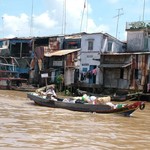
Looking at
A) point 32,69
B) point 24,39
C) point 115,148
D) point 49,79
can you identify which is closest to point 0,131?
point 115,148

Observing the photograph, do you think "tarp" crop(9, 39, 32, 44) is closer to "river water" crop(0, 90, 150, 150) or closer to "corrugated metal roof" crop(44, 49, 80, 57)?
"corrugated metal roof" crop(44, 49, 80, 57)

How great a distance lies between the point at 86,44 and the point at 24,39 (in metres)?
11.3

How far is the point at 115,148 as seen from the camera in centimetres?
898


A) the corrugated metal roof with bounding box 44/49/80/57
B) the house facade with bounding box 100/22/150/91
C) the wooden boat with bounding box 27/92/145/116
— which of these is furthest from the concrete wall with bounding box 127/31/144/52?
the wooden boat with bounding box 27/92/145/116

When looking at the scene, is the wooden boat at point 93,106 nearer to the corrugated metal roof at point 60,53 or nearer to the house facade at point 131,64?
the house facade at point 131,64

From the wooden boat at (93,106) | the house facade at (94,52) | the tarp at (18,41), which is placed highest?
the tarp at (18,41)

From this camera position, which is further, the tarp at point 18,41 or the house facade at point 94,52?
the tarp at point 18,41

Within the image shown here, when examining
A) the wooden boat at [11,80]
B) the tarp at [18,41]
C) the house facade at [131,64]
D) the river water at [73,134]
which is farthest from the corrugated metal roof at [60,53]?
the river water at [73,134]

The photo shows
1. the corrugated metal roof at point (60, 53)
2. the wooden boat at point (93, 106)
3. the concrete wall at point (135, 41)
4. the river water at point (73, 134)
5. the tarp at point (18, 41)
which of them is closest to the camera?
the river water at point (73, 134)

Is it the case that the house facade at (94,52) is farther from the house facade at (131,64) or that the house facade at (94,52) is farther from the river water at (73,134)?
the river water at (73,134)

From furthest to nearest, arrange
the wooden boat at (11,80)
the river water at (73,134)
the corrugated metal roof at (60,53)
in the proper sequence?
the corrugated metal roof at (60,53) < the wooden boat at (11,80) < the river water at (73,134)

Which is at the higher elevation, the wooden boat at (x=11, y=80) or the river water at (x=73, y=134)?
the wooden boat at (x=11, y=80)

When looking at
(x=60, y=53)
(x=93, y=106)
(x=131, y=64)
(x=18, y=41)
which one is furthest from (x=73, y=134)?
(x=18, y=41)

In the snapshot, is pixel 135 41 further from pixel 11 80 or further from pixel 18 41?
pixel 18 41
